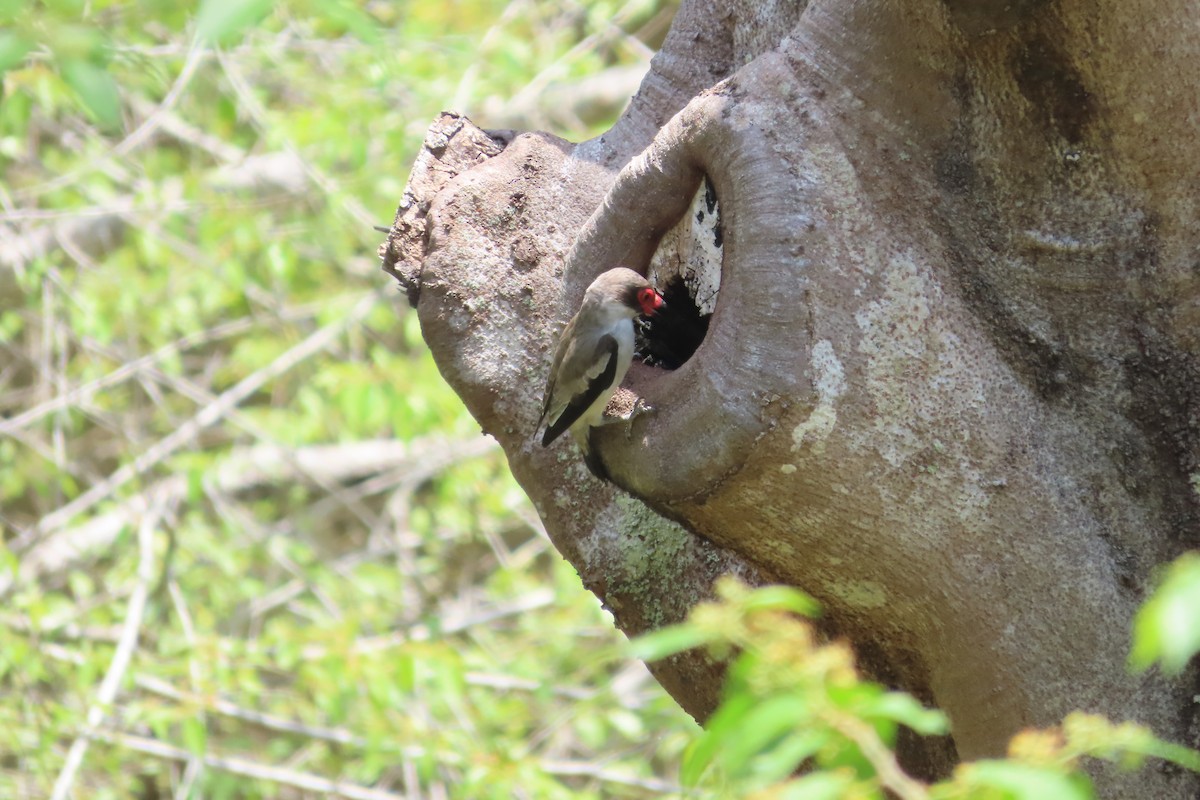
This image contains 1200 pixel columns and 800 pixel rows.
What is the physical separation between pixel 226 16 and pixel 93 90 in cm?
36

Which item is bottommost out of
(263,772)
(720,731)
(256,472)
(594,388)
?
(263,772)

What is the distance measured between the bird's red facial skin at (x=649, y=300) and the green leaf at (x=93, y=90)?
1.29 m

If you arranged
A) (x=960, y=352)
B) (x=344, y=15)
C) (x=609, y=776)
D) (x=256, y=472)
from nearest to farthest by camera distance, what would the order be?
(x=344, y=15) → (x=960, y=352) → (x=609, y=776) → (x=256, y=472)

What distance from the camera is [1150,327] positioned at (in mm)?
2166

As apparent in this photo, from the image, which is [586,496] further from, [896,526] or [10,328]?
[10,328]

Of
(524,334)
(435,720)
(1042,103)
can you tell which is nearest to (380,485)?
(435,720)

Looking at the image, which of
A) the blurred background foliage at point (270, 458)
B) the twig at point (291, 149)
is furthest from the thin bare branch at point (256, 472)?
the twig at point (291, 149)

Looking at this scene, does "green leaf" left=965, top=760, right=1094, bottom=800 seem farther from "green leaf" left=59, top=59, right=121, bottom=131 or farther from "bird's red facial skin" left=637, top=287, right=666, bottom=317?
"bird's red facial skin" left=637, top=287, right=666, bottom=317

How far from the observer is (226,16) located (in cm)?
116

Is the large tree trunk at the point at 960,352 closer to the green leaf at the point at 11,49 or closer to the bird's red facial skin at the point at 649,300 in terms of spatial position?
A: the bird's red facial skin at the point at 649,300

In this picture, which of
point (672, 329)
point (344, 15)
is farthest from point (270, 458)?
point (344, 15)

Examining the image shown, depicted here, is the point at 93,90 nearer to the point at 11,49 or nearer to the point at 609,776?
the point at 11,49

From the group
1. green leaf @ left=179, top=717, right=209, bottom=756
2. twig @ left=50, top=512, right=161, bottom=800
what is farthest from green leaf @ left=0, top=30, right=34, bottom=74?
twig @ left=50, top=512, right=161, bottom=800

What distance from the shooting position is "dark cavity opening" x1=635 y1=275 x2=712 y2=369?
2676 millimetres
